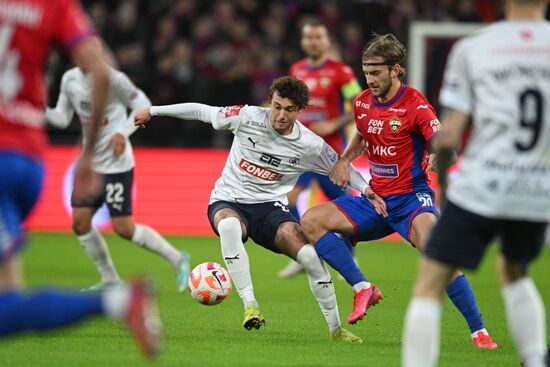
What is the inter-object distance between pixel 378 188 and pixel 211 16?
12546 millimetres

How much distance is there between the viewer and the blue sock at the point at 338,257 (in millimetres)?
7453

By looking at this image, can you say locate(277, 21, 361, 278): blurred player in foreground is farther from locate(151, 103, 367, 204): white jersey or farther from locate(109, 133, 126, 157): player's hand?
locate(151, 103, 367, 204): white jersey

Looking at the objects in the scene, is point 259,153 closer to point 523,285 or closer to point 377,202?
point 377,202

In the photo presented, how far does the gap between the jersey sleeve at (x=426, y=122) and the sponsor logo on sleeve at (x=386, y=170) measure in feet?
1.08

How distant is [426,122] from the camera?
7.70m

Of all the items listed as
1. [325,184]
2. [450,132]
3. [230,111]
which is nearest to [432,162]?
[230,111]

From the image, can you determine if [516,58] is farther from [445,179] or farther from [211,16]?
[211,16]

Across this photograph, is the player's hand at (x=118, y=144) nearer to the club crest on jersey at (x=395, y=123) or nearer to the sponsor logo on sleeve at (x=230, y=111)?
the sponsor logo on sleeve at (x=230, y=111)

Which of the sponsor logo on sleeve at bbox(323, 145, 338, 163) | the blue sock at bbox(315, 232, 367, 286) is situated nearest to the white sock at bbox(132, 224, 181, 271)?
the sponsor logo on sleeve at bbox(323, 145, 338, 163)

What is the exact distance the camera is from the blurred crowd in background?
18.2 metres

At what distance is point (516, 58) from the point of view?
4922 mm

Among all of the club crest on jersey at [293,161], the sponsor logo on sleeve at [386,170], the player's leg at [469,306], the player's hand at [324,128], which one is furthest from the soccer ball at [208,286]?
the player's hand at [324,128]

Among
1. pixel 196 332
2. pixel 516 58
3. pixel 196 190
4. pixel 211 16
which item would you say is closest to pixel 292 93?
pixel 196 332

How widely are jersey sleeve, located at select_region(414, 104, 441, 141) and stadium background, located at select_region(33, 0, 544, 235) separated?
769 centimetres
